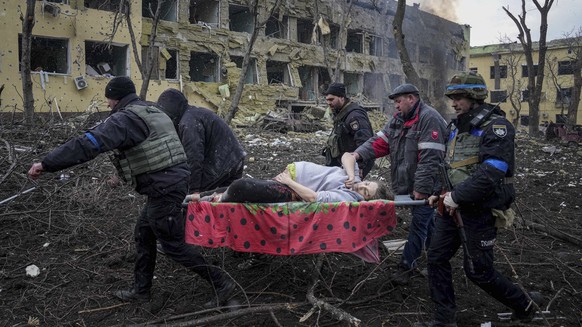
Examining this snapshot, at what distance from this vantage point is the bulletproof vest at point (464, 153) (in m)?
3.06

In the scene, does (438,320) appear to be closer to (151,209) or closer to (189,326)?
(189,326)

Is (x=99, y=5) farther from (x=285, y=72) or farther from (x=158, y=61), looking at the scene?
(x=285, y=72)

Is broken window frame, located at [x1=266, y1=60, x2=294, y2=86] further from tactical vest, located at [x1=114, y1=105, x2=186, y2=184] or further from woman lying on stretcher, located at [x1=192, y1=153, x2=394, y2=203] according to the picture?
tactical vest, located at [x1=114, y1=105, x2=186, y2=184]

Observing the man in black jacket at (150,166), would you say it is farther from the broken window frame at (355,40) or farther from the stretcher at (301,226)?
the broken window frame at (355,40)

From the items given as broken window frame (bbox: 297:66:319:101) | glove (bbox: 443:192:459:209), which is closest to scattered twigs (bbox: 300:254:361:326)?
glove (bbox: 443:192:459:209)

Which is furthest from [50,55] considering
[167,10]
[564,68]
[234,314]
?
[564,68]

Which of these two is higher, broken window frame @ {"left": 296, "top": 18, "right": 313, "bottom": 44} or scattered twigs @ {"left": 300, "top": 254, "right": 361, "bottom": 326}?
broken window frame @ {"left": 296, "top": 18, "right": 313, "bottom": 44}

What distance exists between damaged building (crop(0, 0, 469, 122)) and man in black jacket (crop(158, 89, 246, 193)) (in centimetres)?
581

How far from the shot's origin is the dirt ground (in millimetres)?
3469

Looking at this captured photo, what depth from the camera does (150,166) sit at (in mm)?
3395

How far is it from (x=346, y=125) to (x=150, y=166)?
2125 mm

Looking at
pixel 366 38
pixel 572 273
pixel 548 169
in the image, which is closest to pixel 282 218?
pixel 572 273

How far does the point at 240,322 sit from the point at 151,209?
3.49 ft

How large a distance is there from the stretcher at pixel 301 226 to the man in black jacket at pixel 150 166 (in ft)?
0.88
